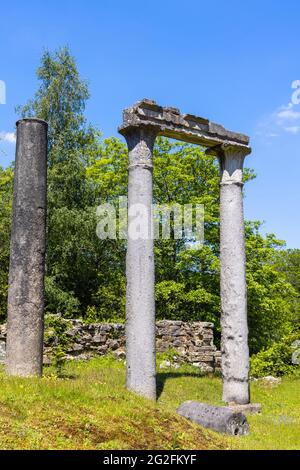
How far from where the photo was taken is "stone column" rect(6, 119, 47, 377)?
10.3m

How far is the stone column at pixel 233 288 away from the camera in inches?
492

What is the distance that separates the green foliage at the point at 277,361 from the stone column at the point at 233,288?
711 centimetres

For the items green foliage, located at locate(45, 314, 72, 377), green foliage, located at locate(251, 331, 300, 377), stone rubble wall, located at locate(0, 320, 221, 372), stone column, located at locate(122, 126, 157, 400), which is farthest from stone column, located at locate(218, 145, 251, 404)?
green foliage, located at locate(251, 331, 300, 377)

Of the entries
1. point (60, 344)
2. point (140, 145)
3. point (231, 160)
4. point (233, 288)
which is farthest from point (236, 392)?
point (140, 145)

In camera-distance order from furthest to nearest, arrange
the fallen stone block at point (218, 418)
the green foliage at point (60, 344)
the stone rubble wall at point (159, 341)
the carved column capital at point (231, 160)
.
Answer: the stone rubble wall at point (159, 341) < the carved column capital at point (231, 160) < the green foliage at point (60, 344) < the fallen stone block at point (218, 418)

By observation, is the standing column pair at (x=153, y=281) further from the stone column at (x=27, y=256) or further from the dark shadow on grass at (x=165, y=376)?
the stone column at (x=27, y=256)

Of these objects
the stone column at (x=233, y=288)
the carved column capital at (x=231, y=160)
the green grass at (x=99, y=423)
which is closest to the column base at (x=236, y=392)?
the stone column at (x=233, y=288)

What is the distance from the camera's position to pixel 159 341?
19203mm

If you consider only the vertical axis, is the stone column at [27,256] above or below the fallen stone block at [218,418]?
above

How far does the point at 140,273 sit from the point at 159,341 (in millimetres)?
8422

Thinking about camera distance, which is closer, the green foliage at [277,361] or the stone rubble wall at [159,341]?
the stone rubble wall at [159,341]

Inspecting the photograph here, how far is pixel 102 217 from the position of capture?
89.9ft

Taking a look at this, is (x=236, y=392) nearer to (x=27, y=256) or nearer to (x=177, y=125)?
(x=27, y=256)

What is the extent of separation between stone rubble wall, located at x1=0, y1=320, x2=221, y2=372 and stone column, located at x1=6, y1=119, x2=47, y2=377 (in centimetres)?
641
